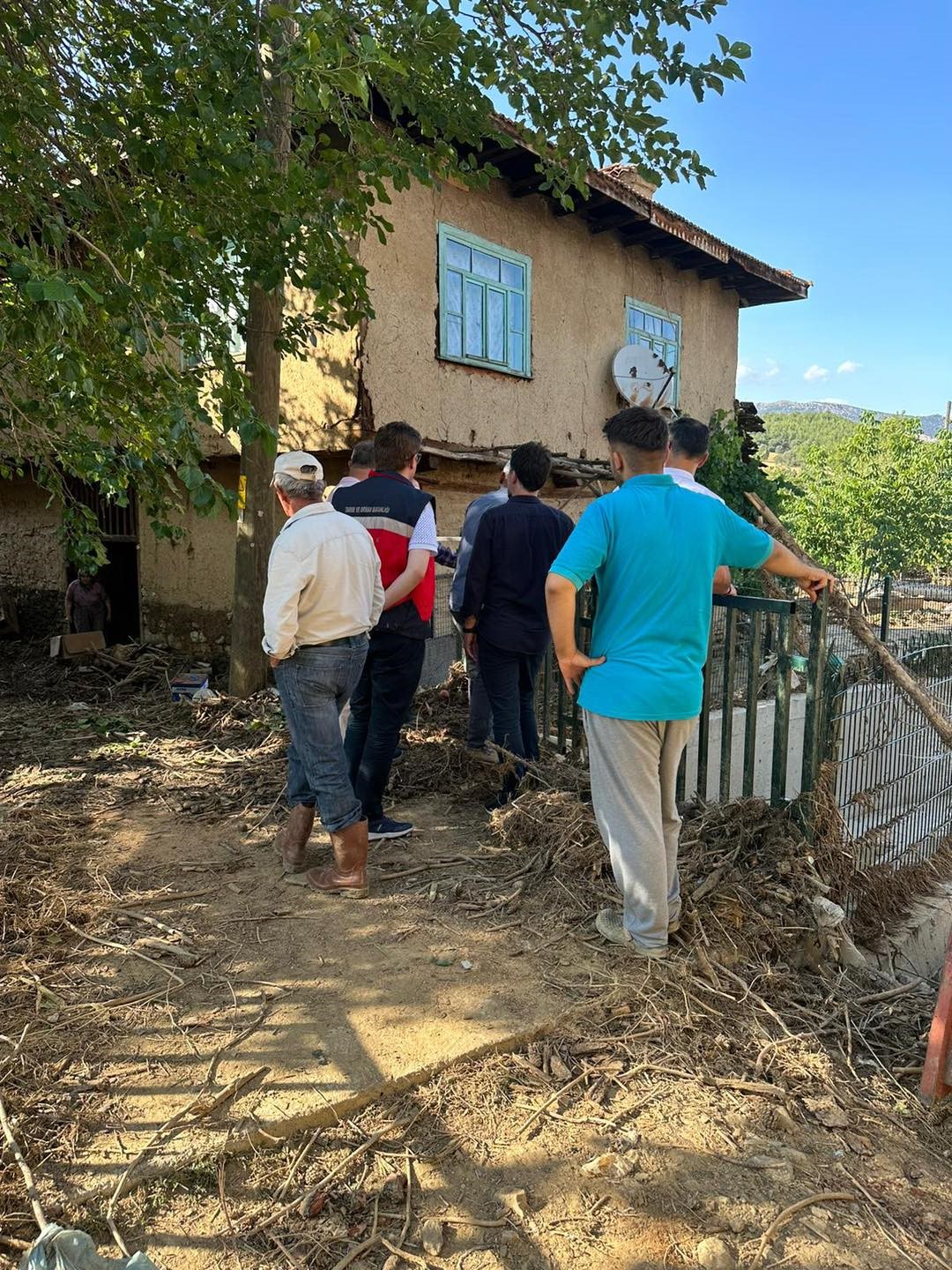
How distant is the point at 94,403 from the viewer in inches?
170

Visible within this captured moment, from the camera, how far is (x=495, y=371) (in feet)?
32.1

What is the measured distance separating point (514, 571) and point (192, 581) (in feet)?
23.0

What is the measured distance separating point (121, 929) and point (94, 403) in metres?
2.60

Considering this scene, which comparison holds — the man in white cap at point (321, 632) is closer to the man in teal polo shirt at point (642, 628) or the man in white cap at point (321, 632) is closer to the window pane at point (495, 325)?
the man in teal polo shirt at point (642, 628)

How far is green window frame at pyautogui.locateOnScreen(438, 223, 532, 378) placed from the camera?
9102mm

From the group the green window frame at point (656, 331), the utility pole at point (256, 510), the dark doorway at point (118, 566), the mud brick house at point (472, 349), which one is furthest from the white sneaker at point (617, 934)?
the dark doorway at point (118, 566)

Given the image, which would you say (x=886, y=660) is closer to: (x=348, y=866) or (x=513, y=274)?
(x=348, y=866)

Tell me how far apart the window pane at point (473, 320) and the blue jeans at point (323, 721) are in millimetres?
6667

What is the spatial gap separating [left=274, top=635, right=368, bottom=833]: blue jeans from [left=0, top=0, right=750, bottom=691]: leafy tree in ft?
3.00

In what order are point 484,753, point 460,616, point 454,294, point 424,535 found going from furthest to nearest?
point 454,294 → point 484,753 → point 460,616 → point 424,535

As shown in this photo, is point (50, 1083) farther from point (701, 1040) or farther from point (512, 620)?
point (512, 620)

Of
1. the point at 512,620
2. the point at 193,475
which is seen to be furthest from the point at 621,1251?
the point at 193,475

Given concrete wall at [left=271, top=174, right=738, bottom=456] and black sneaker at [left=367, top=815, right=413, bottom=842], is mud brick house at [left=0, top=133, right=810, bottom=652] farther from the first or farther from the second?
black sneaker at [left=367, top=815, right=413, bottom=842]

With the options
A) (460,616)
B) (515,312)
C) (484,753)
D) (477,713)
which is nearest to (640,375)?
(515,312)
